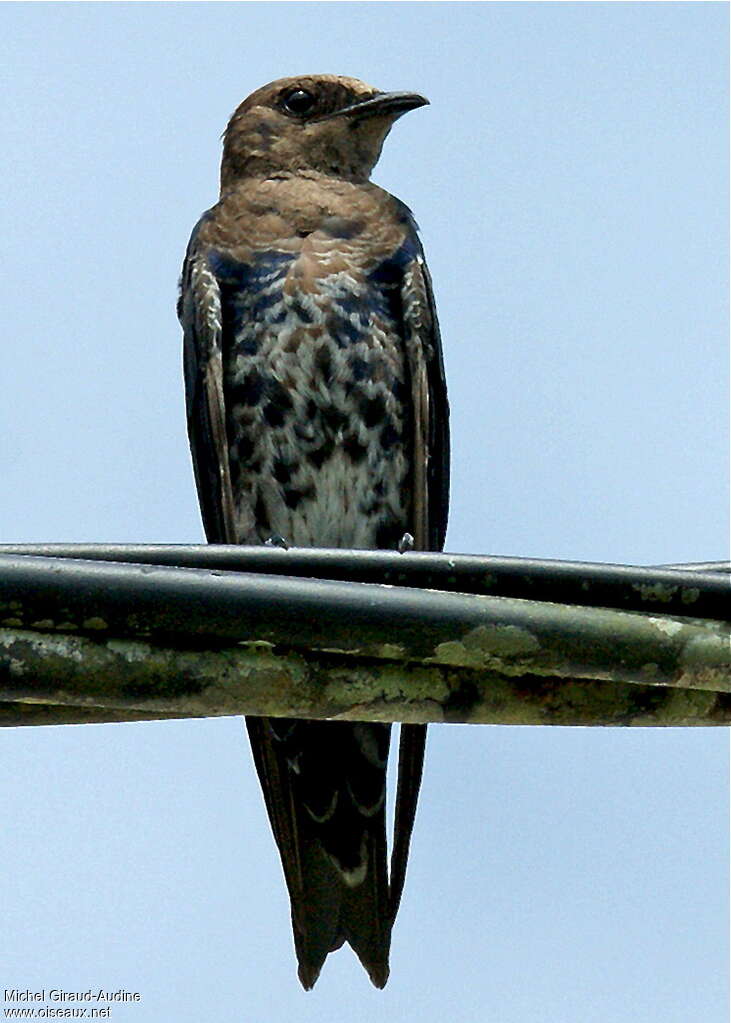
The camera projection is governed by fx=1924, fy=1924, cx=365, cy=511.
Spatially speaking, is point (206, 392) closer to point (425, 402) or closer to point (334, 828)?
point (425, 402)

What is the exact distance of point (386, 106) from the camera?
7.63 meters

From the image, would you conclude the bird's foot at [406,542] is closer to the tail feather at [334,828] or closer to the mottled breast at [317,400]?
the mottled breast at [317,400]

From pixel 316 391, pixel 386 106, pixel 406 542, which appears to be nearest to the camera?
pixel 406 542

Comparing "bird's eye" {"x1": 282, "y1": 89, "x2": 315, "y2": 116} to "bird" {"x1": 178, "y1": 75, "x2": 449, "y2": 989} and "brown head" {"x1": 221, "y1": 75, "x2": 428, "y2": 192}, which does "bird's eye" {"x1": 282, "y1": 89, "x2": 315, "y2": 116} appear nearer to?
"brown head" {"x1": 221, "y1": 75, "x2": 428, "y2": 192}

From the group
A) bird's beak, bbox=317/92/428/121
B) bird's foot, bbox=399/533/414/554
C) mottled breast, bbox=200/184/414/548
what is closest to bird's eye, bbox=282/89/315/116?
bird's beak, bbox=317/92/428/121

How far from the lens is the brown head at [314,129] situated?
761 centimetres

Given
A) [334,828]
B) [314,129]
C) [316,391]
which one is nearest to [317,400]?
[316,391]

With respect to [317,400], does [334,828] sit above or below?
below

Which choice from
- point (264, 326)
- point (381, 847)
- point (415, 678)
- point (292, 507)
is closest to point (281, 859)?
point (381, 847)

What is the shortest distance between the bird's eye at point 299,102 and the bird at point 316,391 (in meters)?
0.50

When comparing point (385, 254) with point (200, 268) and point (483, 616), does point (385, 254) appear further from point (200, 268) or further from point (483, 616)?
point (483, 616)

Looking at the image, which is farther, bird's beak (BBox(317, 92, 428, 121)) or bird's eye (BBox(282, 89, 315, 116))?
bird's eye (BBox(282, 89, 315, 116))

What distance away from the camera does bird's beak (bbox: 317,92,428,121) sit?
7.61m

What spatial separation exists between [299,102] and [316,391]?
1.58 meters
